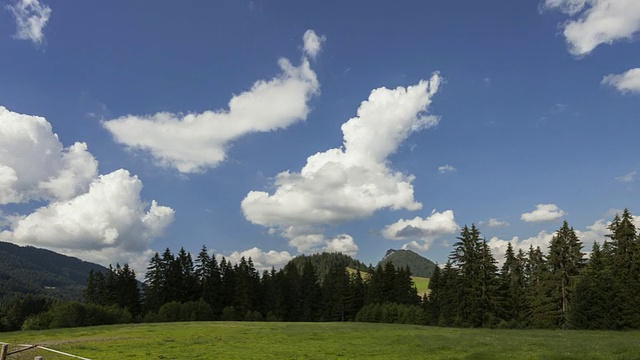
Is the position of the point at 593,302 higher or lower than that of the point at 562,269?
lower

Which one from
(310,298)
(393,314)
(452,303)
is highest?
(310,298)

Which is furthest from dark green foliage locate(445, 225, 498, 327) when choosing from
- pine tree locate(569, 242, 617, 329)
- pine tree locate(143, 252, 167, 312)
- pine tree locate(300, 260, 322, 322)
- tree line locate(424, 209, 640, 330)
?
pine tree locate(143, 252, 167, 312)

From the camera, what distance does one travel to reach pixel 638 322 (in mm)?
61062

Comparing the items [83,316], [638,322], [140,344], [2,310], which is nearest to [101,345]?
[140,344]

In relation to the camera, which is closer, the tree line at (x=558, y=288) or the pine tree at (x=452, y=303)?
the tree line at (x=558, y=288)

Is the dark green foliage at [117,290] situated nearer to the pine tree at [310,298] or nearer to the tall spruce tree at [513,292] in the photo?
the pine tree at [310,298]

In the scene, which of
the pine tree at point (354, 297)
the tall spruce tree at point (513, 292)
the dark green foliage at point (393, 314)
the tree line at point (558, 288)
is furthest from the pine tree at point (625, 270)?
the pine tree at point (354, 297)

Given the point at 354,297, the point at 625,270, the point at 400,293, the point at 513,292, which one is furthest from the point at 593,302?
the point at 354,297

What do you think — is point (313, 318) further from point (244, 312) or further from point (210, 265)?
point (210, 265)

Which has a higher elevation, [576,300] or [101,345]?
[576,300]

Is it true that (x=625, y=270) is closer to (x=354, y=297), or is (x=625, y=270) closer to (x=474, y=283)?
(x=474, y=283)

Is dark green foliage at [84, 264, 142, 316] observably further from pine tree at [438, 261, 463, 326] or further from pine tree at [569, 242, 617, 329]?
pine tree at [569, 242, 617, 329]

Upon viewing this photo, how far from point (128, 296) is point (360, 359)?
93695 millimetres

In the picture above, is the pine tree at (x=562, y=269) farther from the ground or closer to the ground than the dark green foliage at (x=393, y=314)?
farther from the ground
